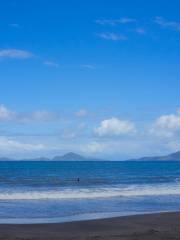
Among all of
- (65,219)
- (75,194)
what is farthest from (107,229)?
(75,194)

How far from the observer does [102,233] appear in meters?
17.0

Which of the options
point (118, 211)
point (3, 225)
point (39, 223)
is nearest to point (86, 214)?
point (118, 211)

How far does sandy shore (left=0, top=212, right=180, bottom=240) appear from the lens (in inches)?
610

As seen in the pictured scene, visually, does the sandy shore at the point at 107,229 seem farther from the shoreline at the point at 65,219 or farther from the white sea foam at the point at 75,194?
the white sea foam at the point at 75,194

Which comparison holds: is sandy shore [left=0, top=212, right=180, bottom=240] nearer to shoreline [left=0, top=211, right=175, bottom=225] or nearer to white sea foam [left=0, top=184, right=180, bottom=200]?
shoreline [left=0, top=211, right=175, bottom=225]

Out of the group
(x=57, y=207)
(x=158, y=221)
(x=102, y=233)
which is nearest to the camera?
(x=102, y=233)

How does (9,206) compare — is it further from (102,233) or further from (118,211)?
(102,233)

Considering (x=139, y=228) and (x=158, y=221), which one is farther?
(x=158, y=221)

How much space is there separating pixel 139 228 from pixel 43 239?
4542 millimetres

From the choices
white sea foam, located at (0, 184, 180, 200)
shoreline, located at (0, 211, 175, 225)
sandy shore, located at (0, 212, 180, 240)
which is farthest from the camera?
white sea foam, located at (0, 184, 180, 200)

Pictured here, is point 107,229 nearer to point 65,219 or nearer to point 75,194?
point 65,219

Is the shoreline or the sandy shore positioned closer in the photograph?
the sandy shore

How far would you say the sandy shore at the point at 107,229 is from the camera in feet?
50.9

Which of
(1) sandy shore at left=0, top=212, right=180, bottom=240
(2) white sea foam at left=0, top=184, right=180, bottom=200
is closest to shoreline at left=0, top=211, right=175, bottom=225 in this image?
(1) sandy shore at left=0, top=212, right=180, bottom=240
